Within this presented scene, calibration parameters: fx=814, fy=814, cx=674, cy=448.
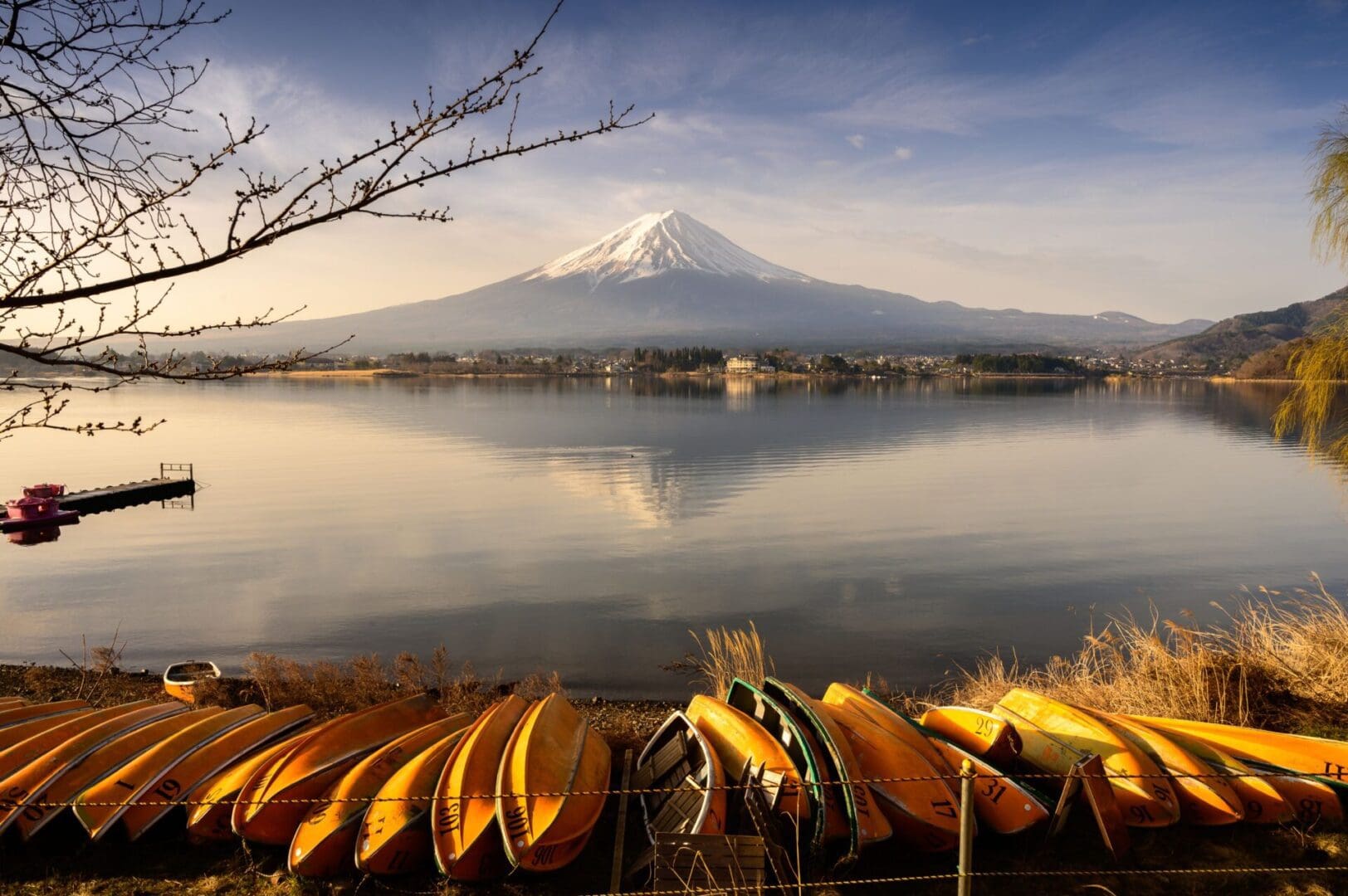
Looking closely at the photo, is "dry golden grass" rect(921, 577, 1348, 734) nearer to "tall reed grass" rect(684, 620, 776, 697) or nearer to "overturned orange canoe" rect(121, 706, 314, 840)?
"tall reed grass" rect(684, 620, 776, 697)

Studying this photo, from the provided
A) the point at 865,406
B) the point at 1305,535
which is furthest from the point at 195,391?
the point at 1305,535

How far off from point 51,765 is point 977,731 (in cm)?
796

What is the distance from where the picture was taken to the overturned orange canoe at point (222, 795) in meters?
6.12

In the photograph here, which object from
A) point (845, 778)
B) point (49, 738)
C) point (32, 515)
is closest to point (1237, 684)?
point (845, 778)

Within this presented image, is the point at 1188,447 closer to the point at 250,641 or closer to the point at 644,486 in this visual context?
the point at 644,486

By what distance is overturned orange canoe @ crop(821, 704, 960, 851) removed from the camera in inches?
235

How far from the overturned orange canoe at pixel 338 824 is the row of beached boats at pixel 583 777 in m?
0.02

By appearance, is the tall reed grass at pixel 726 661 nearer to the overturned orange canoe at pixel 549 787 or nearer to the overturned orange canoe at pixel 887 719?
the overturned orange canoe at pixel 887 719

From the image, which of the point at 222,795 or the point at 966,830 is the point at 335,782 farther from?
the point at 966,830

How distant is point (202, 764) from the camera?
680 centimetres

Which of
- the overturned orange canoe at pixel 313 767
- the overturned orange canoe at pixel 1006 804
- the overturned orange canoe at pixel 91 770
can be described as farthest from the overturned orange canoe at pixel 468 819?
the overturned orange canoe at pixel 1006 804

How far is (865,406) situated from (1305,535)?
186 feet

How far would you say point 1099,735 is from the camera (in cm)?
710

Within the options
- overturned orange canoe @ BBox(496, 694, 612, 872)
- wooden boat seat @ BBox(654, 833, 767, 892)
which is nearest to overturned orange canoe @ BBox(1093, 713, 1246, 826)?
wooden boat seat @ BBox(654, 833, 767, 892)
